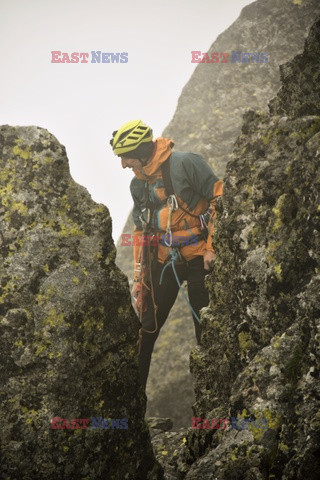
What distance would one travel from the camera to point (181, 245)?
26.3 feet

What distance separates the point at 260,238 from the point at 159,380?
303 inches

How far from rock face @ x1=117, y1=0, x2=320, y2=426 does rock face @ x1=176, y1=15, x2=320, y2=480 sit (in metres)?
7.30

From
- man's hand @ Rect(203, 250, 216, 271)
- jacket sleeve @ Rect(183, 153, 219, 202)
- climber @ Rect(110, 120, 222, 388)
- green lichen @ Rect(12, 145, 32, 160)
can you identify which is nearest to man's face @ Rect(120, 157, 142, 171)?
climber @ Rect(110, 120, 222, 388)

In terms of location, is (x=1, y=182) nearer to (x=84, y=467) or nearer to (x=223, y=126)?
(x=84, y=467)

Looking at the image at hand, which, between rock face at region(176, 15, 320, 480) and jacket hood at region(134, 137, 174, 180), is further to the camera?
jacket hood at region(134, 137, 174, 180)

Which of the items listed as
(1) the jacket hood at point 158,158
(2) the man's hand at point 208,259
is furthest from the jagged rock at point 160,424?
(1) the jacket hood at point 158,158

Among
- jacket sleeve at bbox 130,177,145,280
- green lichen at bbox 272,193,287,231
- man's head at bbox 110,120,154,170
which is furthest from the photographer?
jacket sleeve at bbox 130,177,145,280

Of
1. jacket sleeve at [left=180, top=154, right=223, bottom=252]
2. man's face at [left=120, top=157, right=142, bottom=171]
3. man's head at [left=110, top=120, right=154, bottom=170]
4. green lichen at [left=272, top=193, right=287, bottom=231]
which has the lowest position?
green lichen at [left=272, top=193, right=287, bottom=231]

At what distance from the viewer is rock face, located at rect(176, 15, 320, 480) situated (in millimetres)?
4055

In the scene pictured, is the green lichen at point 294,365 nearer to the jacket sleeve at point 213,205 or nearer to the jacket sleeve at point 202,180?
the jacket sleeve at point 213,205

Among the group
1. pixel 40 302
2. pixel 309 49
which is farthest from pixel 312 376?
pixel 309 49

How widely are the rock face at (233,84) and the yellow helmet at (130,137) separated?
6.08 metres

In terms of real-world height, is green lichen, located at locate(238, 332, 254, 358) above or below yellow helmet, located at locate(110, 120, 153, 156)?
below

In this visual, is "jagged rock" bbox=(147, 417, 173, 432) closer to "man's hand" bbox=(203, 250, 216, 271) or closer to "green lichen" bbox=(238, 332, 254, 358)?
"man's hand" bbox=(203, 250, 216, 271)
